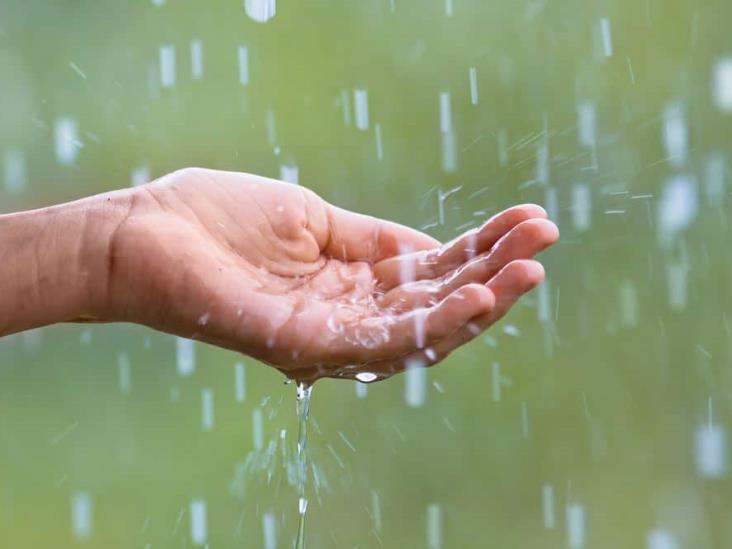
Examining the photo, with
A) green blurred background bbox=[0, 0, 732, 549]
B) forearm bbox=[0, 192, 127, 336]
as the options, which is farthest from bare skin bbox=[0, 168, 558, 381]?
green blurred background bbox=[0, 0, 732, 549]

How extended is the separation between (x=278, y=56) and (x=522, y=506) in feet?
3.85

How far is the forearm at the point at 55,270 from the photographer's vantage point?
111 centimetres

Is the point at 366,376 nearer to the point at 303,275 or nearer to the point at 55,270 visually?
the point at 303,275

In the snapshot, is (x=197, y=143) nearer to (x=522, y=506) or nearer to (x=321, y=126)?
(x=321, y=126)

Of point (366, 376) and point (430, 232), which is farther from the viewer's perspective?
point (430, 232)

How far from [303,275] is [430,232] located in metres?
1.19

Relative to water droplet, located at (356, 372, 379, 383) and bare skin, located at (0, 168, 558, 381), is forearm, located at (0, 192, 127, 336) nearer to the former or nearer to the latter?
bare skin, located at (0, 168, 558, 381)

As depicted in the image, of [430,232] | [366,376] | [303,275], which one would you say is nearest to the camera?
[366,376]

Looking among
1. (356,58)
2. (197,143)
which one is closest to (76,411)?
(197,143)

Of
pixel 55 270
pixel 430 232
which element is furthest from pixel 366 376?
pixel 430 232

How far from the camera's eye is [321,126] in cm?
233

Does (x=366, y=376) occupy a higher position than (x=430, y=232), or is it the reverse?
(x=430, y=232)

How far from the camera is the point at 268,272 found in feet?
3.80

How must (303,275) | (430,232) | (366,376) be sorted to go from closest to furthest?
(366,376) → (303,275) → (430,232)
